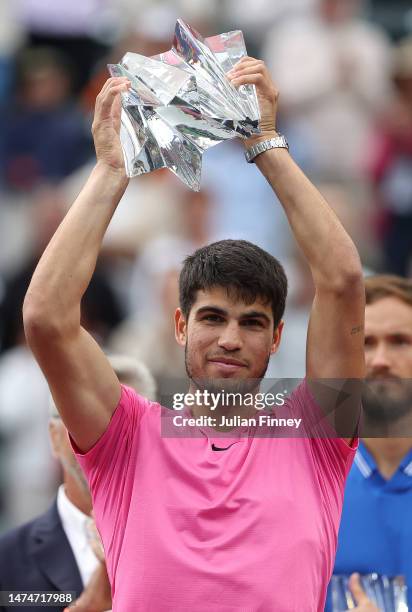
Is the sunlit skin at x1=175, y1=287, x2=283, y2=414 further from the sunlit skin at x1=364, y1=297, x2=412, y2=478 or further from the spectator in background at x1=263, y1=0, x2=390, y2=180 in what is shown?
the spectator in background at x1=263, y1=0, x2=390, y2=180

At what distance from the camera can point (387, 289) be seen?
4.41m

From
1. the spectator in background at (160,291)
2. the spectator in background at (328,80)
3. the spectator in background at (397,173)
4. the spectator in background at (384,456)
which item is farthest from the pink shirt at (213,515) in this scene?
the spectator in background at (328,80)

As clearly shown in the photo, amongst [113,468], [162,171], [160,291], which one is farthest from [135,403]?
[162,171]

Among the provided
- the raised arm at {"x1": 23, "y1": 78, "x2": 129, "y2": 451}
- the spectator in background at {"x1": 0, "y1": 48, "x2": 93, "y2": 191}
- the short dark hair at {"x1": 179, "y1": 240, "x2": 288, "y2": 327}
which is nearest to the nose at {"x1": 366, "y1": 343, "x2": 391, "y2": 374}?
the short dark hair at {"x1": 179, "y1": 240, "x2": 288, "y2": 327}

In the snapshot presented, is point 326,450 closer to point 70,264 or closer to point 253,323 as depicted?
point 253,323

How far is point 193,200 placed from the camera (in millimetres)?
7898

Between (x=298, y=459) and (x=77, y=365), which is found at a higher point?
(x=77, y=365)

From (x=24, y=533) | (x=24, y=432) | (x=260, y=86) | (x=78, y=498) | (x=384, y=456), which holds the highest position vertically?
(x=24, y=432)

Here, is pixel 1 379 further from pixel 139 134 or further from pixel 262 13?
pixel 139 134

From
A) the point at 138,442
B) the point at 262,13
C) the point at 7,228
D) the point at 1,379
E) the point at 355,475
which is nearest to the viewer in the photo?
the point at 138,442

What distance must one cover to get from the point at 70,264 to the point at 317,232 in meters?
0.60

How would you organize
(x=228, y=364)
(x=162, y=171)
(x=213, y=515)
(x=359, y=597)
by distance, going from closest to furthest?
(x=213, y=515) < (x=228, y=364) < (x=359, y=597) < (x=162, y=171)

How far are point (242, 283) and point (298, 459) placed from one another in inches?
18.5

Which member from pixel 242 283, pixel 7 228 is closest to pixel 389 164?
pixel 7 228
